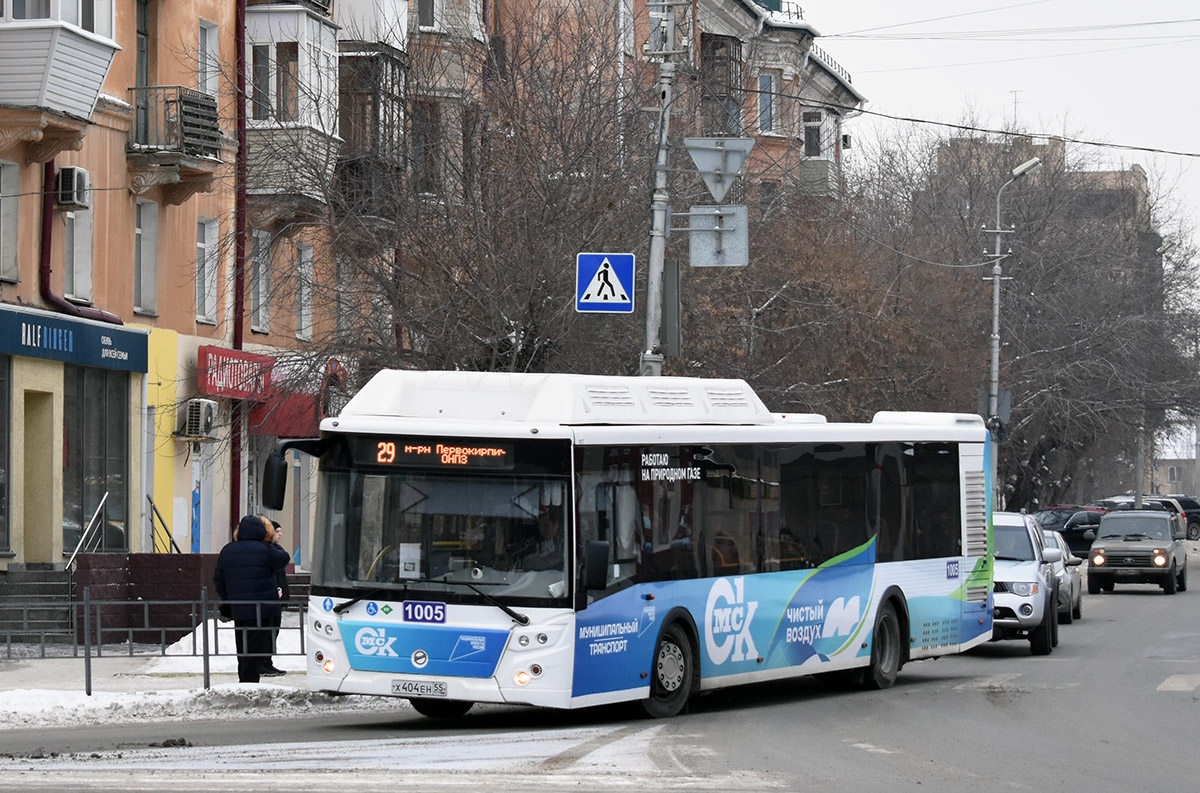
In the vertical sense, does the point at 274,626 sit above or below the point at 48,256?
below

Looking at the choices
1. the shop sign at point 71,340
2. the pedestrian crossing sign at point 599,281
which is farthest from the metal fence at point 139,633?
the shop sign at point 71,340

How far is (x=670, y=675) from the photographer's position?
1558cm

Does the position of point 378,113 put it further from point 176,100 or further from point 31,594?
point 31,594

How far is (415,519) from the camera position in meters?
14.8

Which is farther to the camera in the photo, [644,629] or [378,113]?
[378,113]

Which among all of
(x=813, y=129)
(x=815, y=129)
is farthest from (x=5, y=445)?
(x=813, y=129)

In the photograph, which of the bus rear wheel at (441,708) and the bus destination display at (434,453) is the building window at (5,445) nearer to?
the bus rear wheel at (441,708)

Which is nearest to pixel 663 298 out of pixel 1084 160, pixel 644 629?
pixel 644 629

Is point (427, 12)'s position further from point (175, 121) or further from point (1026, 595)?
point (1026, 595)

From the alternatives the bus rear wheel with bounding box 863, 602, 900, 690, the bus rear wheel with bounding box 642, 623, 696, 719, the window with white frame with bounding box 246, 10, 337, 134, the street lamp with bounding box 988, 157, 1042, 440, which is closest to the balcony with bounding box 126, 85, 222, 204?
the window with white frame with bounding box 246, 10, 337, 134

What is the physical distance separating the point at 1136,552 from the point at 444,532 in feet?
94.0

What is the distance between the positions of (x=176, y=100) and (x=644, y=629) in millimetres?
17084

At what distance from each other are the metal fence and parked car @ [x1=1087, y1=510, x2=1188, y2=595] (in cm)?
2448

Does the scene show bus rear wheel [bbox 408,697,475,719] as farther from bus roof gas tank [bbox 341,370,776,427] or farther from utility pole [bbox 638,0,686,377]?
utility pole [bbox 638,0,686,377]
